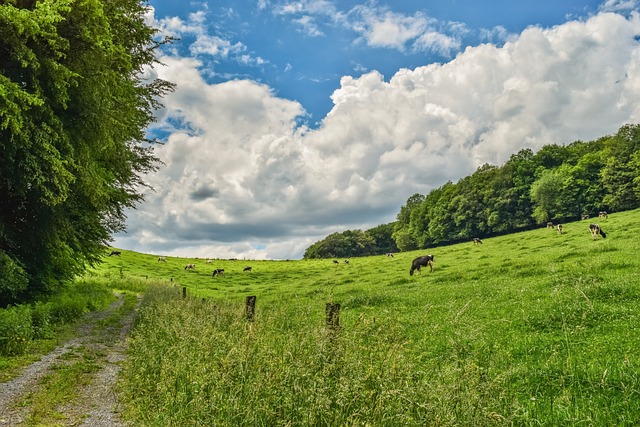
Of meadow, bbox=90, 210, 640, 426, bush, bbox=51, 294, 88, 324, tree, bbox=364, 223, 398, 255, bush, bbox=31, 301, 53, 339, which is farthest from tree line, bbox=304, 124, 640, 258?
bush, bbox=31, 301, 53, 339

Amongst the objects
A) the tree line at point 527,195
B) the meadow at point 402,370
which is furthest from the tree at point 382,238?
the meadow at point 402,370

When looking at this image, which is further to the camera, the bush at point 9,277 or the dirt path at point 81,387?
the bush at point 9,277

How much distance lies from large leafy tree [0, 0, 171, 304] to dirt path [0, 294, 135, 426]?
3870 mm

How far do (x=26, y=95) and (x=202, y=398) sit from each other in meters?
11.9

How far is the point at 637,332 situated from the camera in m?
11.3

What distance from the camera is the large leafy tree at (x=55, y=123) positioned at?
562 inches

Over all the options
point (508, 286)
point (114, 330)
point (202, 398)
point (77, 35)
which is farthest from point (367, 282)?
point (202, 398)

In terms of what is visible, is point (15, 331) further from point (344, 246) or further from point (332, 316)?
point (344, 246)

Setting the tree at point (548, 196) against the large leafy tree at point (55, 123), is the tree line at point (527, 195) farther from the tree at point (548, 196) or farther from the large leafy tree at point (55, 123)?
the large leafy tree at point (55, 123)

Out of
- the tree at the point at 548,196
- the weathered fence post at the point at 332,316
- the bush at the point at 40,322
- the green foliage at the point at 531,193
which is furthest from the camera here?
the tree at the point at 548,196

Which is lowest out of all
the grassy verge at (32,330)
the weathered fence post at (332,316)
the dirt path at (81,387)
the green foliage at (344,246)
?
the dirt path at (81,387)

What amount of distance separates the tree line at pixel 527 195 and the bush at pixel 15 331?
92123 mm

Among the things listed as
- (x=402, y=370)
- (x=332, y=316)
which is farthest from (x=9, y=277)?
(x=402, y=370)

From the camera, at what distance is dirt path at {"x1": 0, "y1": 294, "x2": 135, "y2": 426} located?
859cm
